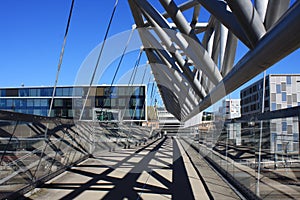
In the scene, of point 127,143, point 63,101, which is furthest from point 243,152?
point 63,101

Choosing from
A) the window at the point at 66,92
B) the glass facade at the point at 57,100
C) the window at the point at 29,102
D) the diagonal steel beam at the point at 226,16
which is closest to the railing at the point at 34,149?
the diagonal steel beam at the point at 226,16

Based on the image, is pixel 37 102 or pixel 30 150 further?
pixel 37 102

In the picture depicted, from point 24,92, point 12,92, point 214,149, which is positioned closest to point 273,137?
point 214,149

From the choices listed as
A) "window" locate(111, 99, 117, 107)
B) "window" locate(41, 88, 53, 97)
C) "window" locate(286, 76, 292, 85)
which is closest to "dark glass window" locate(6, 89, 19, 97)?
"window" locate(41, 88, 53, 97)

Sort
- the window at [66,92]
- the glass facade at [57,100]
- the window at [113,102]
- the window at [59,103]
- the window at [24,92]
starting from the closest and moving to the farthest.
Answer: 1. the window at [113,102]
2. the glass facade at [57,100]
3. the window at [59,103]
4. the window at [66,92]
5. the window at [24,92]

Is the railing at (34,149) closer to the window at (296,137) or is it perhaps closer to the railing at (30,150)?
the railing at (30,150)

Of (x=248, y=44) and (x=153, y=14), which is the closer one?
(x=248, y=44)

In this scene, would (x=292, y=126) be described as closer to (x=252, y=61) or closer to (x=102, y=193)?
(x=252, y=61)

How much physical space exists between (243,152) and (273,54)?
3.13 meters

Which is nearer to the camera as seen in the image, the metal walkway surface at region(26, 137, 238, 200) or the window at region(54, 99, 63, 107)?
the metal walkway surface at region(26, 137, 238, 200)

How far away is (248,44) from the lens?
402 cm

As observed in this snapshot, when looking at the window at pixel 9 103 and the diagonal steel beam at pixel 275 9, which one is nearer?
the diagonal steel beam at pixel 275 9

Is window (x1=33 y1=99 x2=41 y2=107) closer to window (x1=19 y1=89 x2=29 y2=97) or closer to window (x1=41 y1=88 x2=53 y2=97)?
window (x1=41 y1=88 x2=53 y2=97)

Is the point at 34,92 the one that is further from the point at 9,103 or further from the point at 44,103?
the point at 44,103
